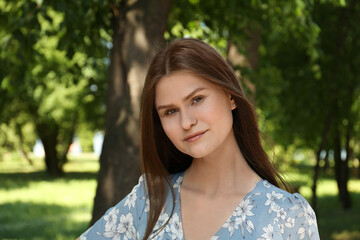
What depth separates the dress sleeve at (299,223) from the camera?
1962 millimetres

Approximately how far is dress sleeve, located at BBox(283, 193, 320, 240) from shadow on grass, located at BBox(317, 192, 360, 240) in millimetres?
8252

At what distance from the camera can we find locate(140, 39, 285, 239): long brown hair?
204 cm

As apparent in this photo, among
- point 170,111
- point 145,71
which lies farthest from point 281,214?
point 145,71

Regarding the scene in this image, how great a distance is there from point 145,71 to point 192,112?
2.80m

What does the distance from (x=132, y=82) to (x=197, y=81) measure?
2798 mm

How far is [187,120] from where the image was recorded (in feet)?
6.50

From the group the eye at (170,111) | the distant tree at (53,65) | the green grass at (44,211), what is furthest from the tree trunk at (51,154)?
the eye at (170,111)

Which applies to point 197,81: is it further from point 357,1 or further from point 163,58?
point 357,1

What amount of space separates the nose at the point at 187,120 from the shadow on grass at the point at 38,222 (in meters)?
8.15

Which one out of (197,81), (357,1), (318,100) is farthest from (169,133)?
(318,100)

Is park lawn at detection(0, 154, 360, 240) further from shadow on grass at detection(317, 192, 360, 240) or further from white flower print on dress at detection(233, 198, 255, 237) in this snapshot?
white flower print on dress at detection(233, 198, 255, 237)

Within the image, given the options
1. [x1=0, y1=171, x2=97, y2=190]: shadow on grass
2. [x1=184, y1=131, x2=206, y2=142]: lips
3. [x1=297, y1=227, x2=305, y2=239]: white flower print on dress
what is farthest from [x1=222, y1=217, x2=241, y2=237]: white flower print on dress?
[x1=0, y1=171, x2=97, y2=190]: shadow on grass

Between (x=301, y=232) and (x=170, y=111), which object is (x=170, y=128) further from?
(x=301, y=232)

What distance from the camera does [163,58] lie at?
2098 millimetres
